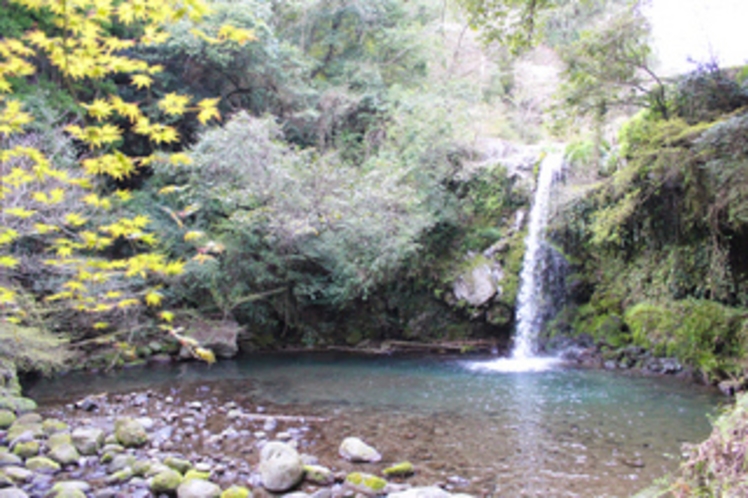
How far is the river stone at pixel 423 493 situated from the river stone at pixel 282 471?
1.07 meters

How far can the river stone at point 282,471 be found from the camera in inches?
197

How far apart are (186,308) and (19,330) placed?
5.29 meters

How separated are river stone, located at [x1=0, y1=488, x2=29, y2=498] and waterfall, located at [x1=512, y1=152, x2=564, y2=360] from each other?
1036cm

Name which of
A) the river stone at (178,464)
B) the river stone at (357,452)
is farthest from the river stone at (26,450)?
the river stone at (357,452)

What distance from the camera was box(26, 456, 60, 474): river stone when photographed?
5.25m

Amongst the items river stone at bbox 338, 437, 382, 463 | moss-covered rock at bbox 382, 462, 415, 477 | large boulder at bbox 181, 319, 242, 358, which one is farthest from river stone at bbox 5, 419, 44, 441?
large boulder at bbox 181, 319, 242, 358

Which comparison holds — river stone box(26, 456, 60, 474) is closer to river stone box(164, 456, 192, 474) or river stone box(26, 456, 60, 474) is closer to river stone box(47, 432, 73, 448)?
river stone box(47, 432, 73, 448)

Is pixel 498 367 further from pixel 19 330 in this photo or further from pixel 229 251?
pixel 19 330

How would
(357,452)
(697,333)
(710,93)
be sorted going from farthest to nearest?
1. (697,333)
2. (710,93)
3. (357,452)

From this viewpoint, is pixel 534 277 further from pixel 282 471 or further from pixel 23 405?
pixel 23 405

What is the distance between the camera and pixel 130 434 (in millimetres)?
6164

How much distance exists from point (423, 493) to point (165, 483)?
256 cm

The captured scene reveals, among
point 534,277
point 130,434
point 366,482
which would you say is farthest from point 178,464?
point 534,277

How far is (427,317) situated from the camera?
14352 mm
